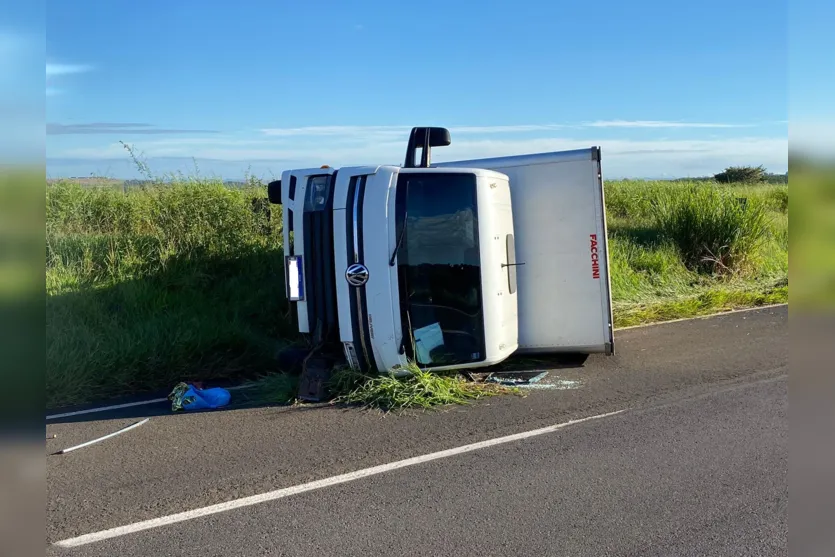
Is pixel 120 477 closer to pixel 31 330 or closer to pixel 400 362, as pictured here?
pixel 400 362

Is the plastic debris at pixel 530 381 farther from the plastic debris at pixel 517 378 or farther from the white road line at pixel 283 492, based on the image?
the white road line at pixel 283 492

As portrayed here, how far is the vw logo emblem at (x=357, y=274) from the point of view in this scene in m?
6.40

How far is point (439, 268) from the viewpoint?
652cm

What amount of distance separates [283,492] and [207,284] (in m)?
5.84

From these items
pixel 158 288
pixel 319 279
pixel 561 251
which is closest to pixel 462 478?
pixel 319 279

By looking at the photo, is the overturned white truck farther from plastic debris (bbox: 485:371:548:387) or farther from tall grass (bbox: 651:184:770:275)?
tall grass (bbox: 651:184:770:275)

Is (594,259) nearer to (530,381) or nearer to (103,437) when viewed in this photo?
(530,381)

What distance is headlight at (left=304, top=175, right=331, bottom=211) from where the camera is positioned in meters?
6.95

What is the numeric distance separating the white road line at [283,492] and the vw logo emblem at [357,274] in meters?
→ 1.91

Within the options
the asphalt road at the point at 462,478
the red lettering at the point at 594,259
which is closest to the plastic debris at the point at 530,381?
the asphalt road at the point at 462,478

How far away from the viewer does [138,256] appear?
32.3 ft

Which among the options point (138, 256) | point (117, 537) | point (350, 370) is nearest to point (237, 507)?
point (117, 537)

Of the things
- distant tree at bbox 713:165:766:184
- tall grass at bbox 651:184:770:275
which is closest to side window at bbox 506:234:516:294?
tall grass at bbox 651:184:770:275

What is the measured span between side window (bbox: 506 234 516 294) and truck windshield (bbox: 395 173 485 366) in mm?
573
